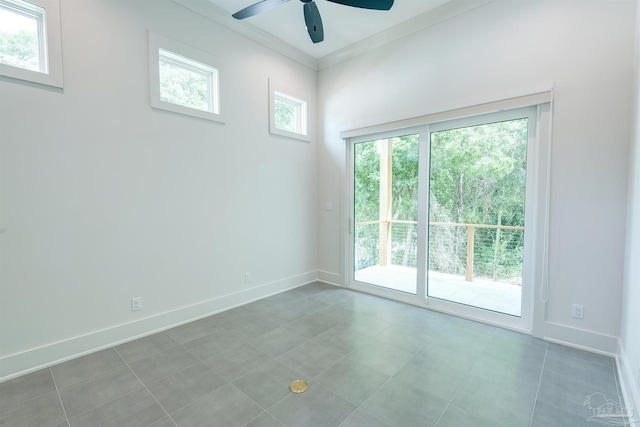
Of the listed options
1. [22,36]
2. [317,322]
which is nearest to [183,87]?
[22,36]

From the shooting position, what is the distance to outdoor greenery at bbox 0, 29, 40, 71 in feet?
6.77

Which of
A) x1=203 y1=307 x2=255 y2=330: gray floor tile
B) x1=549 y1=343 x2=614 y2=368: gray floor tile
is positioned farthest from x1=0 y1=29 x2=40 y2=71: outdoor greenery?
x1=549 y1=343 x2=614 y2=368: gray floor tile

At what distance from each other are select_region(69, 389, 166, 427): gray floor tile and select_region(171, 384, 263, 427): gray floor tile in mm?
142

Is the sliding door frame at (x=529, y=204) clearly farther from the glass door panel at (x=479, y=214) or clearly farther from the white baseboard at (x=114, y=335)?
the white baseboard at (x=114, y=335)

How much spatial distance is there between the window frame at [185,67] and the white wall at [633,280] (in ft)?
11.6

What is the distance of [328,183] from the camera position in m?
4.37

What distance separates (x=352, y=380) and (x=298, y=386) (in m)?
0.38

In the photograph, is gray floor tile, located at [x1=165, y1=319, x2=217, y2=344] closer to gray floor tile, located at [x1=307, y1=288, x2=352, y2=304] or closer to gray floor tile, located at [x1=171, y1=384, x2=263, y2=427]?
gray floor tile, located at [x1=171, y1=384, x2=263, y2=427]

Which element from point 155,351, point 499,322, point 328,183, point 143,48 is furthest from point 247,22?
point 499,322

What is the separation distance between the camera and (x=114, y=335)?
8.38 ft

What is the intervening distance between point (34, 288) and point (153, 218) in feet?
3.16

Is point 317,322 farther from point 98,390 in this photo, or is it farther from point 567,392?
point 567,392

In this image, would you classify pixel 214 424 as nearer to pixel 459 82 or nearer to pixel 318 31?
pixel 318 31

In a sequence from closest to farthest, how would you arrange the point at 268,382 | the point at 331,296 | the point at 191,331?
1. the point at 268,382
2. the point at 191,331
3. the point at 331,296
